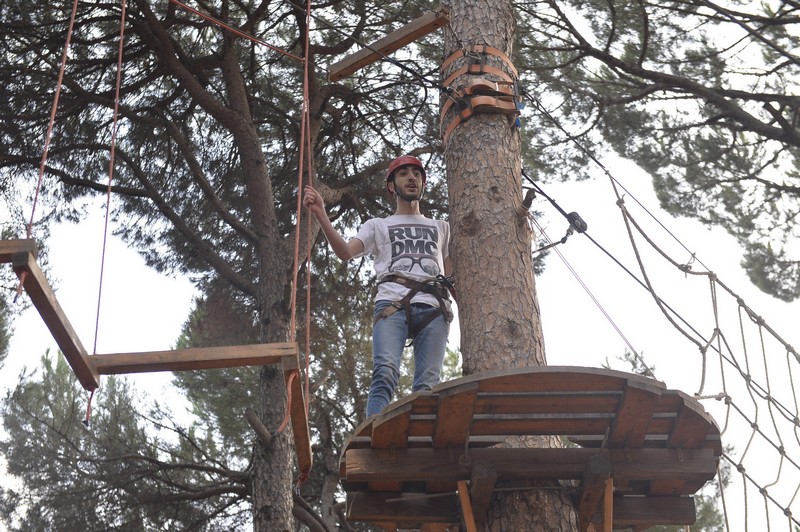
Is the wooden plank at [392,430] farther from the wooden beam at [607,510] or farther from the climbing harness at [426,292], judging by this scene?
the climbing harness at [426,292]

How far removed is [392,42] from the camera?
14.8ft

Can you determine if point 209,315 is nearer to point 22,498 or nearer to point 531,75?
point 22,498

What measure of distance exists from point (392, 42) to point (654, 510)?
245 centimetres

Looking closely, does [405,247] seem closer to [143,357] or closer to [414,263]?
[414,263]

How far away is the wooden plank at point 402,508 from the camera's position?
10.0ft

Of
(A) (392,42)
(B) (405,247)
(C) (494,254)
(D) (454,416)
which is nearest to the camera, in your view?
(D) (454,416)

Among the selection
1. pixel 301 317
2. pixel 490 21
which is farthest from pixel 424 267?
pixel 301 317

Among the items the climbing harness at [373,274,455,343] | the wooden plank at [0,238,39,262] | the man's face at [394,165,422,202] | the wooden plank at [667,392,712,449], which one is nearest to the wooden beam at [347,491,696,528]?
the wooden plank at [667,392,712,449]

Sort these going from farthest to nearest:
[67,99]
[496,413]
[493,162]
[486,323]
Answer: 1. [67,99]
2. [493,162]
3. [486,323]
4. [496,413]

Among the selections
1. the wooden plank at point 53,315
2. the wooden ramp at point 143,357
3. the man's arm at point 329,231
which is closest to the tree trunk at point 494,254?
the man's arm at point 329,231

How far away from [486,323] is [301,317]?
15.5 ft

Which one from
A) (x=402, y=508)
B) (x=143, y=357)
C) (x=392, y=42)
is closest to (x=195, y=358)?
(x=143, y=357)

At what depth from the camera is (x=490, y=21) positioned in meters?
3.94

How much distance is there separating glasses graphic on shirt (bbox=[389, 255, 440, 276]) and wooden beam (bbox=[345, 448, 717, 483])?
1.03 meters
